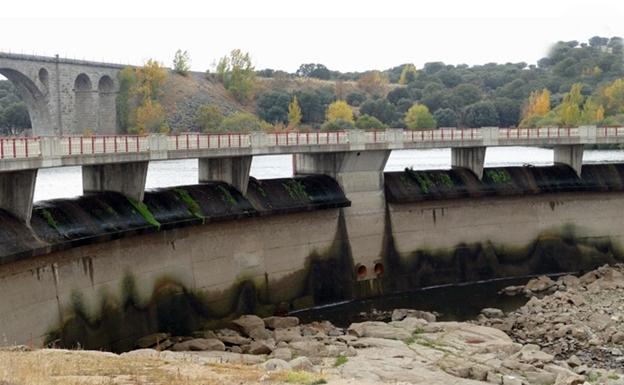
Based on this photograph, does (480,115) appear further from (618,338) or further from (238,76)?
(618,338)

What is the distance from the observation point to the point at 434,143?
54.6 metres

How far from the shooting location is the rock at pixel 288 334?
38.2 metres

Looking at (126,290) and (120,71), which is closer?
(126,290)

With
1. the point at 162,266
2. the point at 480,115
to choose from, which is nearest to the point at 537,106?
the point at 480,115

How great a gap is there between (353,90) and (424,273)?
4980 inches

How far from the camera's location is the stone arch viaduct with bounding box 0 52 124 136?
10625cm

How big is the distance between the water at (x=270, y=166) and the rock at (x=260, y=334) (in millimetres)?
27047

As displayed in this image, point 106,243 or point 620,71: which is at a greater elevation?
point 620,71

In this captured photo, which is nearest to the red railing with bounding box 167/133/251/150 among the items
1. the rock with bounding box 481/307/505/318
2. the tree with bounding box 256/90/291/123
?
the rock with bounding box 481/307/505/318

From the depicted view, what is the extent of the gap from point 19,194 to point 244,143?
45.6ft

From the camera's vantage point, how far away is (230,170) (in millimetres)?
47469

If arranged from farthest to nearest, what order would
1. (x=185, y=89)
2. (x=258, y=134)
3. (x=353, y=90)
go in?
1. (x=353, y=90)
2. (x=185, y=89)
3. (x=258, y=134)

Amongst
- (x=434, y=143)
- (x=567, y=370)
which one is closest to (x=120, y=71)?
(x=434, y=143)

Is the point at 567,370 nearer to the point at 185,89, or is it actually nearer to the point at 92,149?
the point at 92,149
